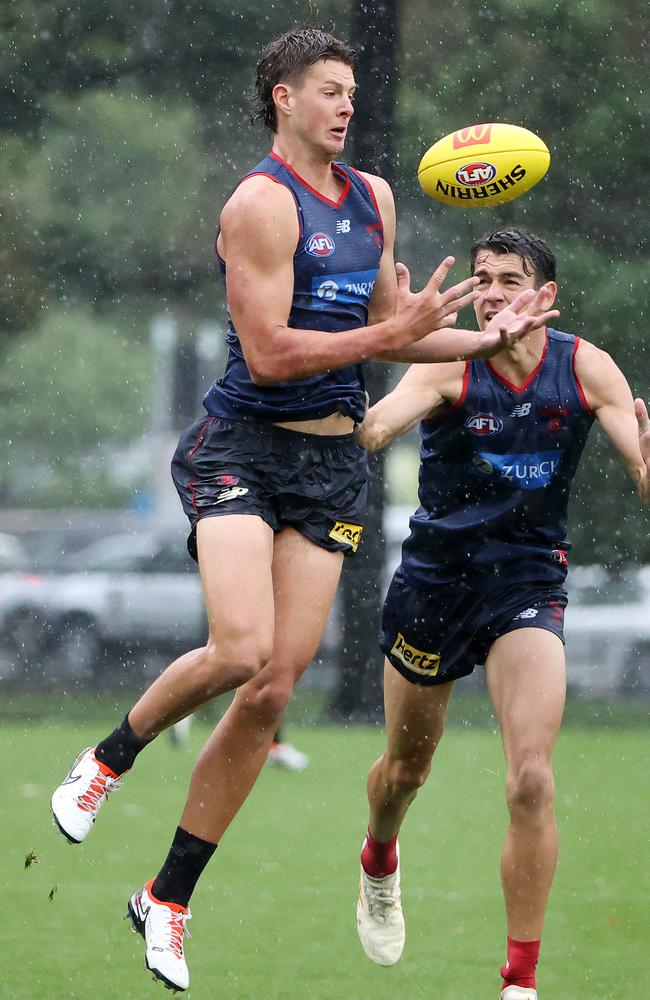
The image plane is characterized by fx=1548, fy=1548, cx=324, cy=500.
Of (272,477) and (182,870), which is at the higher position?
(272,477)

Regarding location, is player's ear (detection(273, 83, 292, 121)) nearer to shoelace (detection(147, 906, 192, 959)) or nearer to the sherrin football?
the sherrin football

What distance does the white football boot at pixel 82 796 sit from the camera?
4.67 meters

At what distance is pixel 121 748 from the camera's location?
4.76 metres

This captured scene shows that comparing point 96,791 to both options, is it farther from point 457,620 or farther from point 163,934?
point 457,620

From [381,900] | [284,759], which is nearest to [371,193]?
[381,900]

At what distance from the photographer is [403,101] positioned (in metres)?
13.0

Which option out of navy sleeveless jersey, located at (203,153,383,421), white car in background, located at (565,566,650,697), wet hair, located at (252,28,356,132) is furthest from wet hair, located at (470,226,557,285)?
white car in background, located at (565,566,650,697)

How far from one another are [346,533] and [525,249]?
1087 millimetres

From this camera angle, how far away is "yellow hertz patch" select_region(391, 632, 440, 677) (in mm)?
5062

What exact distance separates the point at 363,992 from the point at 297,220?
103 inches

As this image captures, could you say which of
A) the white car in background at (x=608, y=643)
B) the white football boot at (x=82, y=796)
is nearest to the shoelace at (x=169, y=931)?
the white football boot at (x=82, y=796)

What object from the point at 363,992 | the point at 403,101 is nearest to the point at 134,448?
the point at 403,101

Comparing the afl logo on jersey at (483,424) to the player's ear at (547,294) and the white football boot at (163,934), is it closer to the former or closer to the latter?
the player's ear at (547,294)

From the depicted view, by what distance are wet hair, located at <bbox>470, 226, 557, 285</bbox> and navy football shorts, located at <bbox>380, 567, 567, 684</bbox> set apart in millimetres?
995
